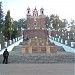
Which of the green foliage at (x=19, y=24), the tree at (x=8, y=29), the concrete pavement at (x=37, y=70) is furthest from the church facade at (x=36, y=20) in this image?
the concrete pavement at (x=37, y=70)

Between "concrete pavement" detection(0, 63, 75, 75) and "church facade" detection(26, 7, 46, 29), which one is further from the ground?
"church facade" detection(26, 7, 46, 29)

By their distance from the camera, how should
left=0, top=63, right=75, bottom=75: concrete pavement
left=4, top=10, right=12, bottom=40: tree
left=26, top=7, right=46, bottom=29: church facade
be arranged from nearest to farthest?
left=0, top=63, right=75, bottom=75: concrete pavement < left=4, top=10, right=12, bottom=40: tree < left=26, top=7, right=46, bottom=29: church facade

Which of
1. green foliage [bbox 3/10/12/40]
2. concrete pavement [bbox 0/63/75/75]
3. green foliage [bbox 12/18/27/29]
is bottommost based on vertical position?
concrete pavement [bbox 0/63/75/75]

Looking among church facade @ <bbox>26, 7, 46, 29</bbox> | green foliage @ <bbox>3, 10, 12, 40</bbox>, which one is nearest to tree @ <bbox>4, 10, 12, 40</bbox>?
green foliage @ <bbox>3, 10, 12, 40</bbox>

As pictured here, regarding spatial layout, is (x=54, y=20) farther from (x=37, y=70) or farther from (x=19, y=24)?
(x=37, y=70)

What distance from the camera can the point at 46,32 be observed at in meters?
53.8

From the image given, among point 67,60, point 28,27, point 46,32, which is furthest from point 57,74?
point 28,27

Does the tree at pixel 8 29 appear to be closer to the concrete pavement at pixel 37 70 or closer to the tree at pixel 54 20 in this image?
the tree at pixel 54 20

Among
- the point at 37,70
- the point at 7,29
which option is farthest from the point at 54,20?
the point at 37,70

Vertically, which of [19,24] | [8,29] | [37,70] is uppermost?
[19,24]

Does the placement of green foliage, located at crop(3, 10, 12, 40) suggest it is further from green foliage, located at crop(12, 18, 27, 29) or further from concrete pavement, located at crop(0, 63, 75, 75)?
concrete pavement, located at crop(0, 63, 75, 75)

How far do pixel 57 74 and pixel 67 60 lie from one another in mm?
7783

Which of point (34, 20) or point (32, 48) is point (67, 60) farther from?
point (34, 20)

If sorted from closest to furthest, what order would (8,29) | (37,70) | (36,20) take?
(37,70) < (8,29) < (36,20)
